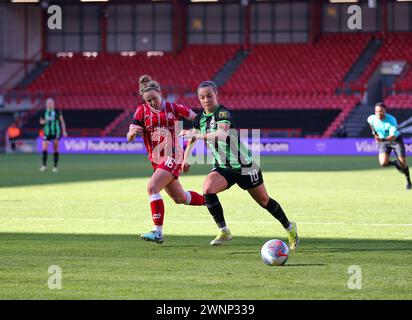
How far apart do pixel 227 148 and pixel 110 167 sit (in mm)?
23099

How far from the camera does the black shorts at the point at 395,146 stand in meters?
25.6

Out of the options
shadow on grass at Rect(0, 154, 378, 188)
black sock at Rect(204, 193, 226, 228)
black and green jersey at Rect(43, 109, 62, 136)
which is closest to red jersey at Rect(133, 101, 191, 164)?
black sock at Rect(204, 193, 226, 228)

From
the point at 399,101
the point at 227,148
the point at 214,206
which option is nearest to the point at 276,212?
the point at 214,206

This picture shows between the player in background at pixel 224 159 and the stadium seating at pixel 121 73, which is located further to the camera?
the stadium seating at pixel 121 73

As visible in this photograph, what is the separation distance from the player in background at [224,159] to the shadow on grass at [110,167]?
1392cm

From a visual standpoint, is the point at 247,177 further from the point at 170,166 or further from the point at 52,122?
the point at 52,122

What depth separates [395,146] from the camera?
1021 inches

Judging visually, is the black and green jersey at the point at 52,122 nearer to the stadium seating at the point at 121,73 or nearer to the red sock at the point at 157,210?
the red sock at the point at 157,210

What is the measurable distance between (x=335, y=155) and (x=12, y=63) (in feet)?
76.1

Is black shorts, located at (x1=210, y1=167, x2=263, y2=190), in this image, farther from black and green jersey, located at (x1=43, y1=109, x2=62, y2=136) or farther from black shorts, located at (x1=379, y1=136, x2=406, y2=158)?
black and green jersey, located at (x1=43, y1=109, x2=62, y2=136)

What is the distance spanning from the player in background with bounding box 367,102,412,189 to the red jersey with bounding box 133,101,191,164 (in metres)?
11.8

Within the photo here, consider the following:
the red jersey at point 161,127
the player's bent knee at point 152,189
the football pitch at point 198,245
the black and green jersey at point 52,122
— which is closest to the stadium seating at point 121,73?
the black and green jersey at point 52,122

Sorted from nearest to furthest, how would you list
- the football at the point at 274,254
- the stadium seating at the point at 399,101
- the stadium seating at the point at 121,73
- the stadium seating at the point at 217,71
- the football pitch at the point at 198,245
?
the football pitch at the point at 198,245 < the football at the point at 274,254 < the stadium seating at the point at 399,101 < the stadium seating at the point at 217,71 < the stadium seating at the point at 121,73
